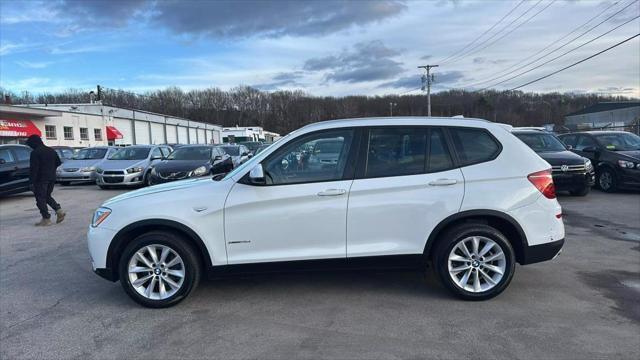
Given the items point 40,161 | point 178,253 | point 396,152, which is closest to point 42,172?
point 40,161

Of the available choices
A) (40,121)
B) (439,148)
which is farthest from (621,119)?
(439,148)

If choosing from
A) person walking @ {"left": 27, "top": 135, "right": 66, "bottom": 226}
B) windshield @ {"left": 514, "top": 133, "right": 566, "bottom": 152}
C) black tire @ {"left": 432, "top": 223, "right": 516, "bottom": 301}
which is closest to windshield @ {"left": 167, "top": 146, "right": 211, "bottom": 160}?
person walking @ {"left": 27, "top": 135, "right": 66, "bottom": 226}

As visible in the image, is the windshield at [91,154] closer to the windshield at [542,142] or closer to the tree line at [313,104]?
the windshield at [542,142]

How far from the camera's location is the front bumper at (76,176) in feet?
60.5

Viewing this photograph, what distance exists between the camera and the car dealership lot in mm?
3756

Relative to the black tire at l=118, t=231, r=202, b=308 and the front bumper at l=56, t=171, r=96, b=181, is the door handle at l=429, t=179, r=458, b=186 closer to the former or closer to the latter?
the black tire at l=118, t=231, r=202, b=308

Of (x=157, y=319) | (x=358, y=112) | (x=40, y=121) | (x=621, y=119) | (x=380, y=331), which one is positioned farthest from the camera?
(x=358, y=112)

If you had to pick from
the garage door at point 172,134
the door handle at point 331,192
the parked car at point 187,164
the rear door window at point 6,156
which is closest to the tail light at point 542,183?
the door handle at point 331,192

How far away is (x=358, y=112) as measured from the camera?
324 ft

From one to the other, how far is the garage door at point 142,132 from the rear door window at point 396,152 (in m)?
59.3

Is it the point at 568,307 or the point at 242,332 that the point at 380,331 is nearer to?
the point at 242,332

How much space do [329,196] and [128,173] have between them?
13634mm

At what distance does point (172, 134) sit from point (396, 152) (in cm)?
7193

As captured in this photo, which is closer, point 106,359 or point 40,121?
point 106,359
